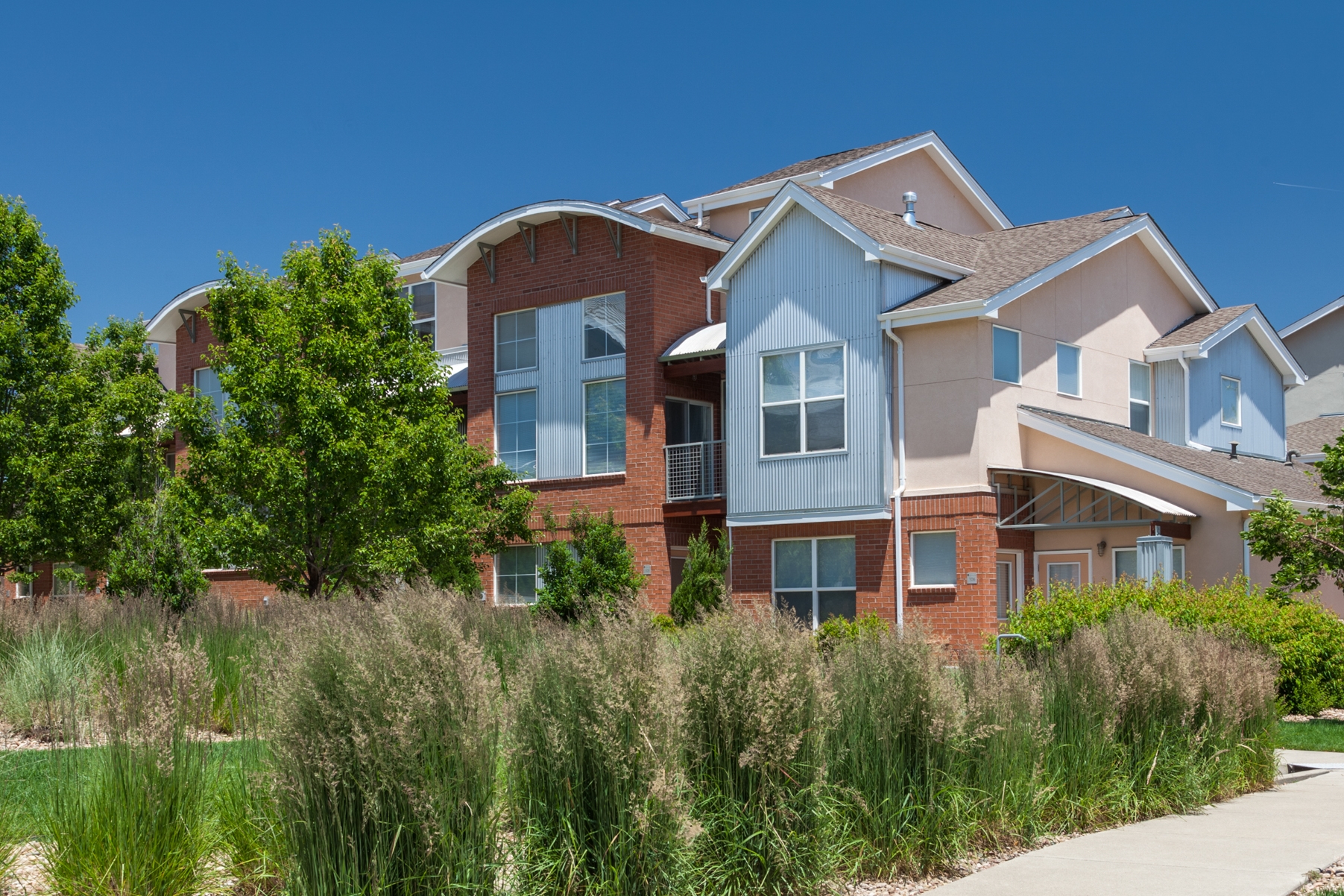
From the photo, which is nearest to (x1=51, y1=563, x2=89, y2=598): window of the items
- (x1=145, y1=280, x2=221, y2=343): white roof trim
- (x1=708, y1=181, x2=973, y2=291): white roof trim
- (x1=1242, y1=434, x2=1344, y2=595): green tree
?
(x1=145, y1=280, x2=221, y2=343): white roof trim

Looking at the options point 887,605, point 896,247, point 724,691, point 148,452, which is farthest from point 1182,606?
point 148,452


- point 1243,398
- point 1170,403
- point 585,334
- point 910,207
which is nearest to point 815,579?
point 585,334

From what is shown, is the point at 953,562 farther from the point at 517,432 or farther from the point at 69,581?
the point at 69,581

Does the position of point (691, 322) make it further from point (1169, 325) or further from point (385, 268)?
point (1169, 325)

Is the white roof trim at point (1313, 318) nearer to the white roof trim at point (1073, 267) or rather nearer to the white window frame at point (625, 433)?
the white roof trim at point (1073, 267)

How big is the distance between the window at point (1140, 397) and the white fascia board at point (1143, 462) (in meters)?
4.71

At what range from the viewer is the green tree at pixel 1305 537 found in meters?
16.8

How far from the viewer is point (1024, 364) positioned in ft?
77.9

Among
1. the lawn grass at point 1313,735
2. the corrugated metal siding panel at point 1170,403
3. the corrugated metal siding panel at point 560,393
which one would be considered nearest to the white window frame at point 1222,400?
the corrugated metal siding panel at point 1170,403

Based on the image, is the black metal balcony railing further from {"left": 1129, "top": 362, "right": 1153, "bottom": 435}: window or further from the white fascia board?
{"left": 1129, "top": 362, "right": 1153, "bottom": 435}: window

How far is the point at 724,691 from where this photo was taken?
6844mm

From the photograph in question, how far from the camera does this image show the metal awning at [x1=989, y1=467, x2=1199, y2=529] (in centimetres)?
2180

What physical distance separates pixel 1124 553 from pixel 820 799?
1763cm

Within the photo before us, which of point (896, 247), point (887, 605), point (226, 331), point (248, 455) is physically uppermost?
point (896, 247)
